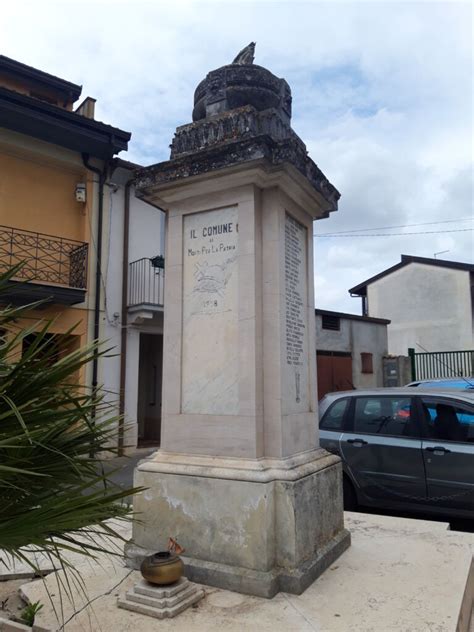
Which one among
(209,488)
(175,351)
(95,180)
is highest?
(95,180)

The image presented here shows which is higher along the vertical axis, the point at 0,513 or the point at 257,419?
the point at 257,419

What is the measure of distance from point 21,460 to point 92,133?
1133 centimetres

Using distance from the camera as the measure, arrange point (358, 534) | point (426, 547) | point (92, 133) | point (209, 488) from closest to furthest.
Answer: point (209, 488) → point (426, 547) → point (358, 534) → point (92, 133)

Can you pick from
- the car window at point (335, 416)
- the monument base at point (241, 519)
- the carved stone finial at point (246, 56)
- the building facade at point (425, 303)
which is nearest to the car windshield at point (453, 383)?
the car window at point (335, 416)

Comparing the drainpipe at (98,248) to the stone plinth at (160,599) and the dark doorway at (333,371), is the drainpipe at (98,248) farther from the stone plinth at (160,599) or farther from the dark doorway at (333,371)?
the stone plinth at (160,599)

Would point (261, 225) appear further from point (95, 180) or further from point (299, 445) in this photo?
point (95, 180)

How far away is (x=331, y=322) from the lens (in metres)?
16.5

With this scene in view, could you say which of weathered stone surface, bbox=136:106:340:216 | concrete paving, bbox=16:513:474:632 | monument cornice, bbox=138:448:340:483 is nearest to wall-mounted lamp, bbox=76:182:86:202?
weathered stone surface, bbox=136:106:340:216

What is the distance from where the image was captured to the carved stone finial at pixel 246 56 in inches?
171

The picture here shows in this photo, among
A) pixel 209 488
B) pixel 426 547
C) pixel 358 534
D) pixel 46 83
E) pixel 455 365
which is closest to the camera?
pixel 209 488

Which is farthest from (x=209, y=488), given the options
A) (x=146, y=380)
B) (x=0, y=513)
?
(x=146, y=380)

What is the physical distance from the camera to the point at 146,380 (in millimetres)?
14930

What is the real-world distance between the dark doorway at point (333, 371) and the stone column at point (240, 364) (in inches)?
458

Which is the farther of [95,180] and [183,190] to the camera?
[95,180]
